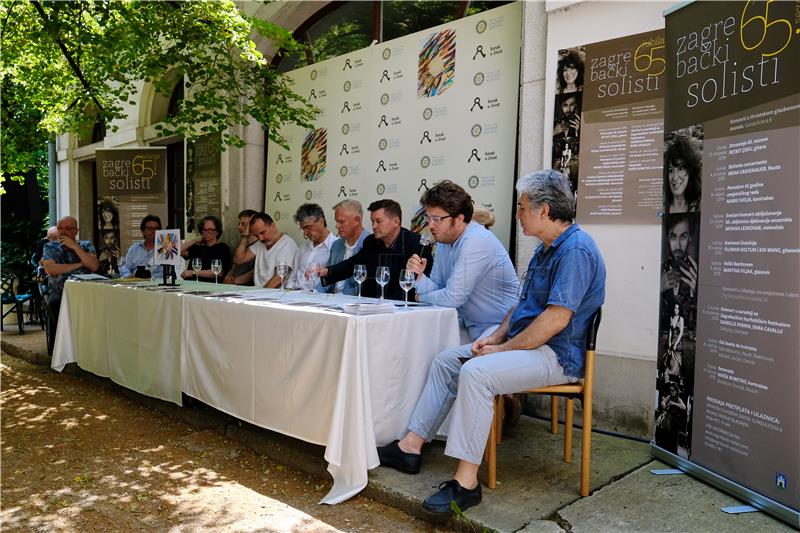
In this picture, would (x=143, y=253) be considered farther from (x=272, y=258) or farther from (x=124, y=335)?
(x=124, y=335)

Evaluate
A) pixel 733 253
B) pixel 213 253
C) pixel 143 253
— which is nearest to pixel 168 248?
pixel 143 253

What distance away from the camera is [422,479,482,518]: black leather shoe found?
2.46 metres

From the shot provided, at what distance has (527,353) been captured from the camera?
2.65 metres

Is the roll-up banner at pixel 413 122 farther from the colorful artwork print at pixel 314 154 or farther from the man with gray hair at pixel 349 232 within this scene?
the man with gray hair at pixel 349 232

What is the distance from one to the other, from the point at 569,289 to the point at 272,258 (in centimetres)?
391

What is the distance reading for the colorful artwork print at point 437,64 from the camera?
530 cm

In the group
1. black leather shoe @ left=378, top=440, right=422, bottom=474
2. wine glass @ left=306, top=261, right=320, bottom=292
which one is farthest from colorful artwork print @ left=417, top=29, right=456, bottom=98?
black leather shoe @ left=378, top=440, right=422, bottom=474

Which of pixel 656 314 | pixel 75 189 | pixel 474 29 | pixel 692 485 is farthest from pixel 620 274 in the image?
pixel 75 189

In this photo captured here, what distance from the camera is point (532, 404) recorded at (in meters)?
4.17

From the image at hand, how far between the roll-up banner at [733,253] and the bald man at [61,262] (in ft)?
18.6

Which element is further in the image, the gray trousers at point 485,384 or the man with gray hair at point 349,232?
the man with gray hair at point 349,232

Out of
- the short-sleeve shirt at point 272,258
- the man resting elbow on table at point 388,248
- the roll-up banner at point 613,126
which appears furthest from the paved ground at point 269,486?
the short-sleeve shirt at point 272,258

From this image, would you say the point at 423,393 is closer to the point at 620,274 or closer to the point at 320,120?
the point at 620,274

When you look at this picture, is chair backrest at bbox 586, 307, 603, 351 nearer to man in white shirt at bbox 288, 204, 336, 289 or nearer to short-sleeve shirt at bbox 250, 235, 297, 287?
man in white shirt at bbox 288, 204, 336, 289
